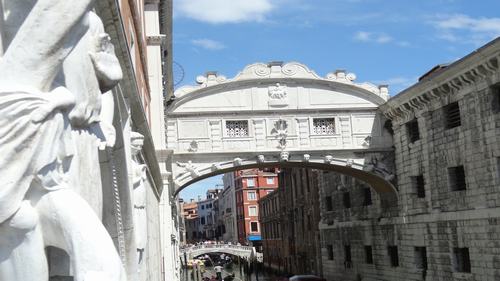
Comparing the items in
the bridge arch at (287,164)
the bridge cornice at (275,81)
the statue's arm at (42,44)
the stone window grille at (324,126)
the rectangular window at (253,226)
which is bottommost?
the rectangular window at (253,226)

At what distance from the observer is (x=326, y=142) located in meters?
20.8

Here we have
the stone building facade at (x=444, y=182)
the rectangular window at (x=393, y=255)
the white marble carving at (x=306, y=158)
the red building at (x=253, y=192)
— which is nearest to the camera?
the stone building facade at (x=444, y=182)

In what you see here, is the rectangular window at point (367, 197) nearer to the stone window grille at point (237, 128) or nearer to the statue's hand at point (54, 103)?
the stone window grille at point (237, 128)

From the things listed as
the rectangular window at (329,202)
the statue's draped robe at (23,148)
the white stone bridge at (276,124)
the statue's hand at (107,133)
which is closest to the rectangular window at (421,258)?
the white stone bridge at (276,124)

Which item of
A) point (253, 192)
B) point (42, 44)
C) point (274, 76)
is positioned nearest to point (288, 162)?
point (274, 76)

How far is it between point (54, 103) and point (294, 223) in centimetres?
3823

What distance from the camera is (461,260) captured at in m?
17.4

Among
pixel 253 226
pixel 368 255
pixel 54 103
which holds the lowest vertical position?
pixel 368 255

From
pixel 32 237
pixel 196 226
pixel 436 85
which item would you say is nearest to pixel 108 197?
pixel 32 237

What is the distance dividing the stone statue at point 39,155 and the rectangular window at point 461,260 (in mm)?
16236

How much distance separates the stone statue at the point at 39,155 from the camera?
2188 mm

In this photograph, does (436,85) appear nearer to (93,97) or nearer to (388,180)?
(388,180)

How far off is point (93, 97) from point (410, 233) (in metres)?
18.8

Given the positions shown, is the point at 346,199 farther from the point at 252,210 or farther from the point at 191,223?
the point at 191,223
